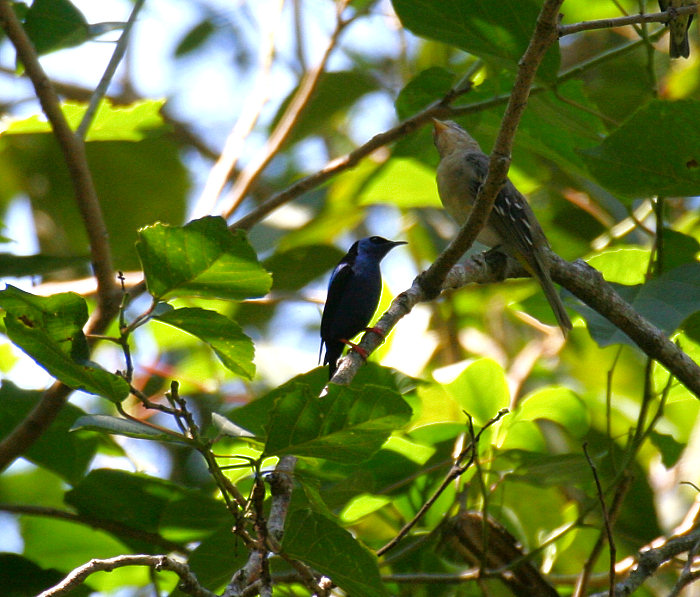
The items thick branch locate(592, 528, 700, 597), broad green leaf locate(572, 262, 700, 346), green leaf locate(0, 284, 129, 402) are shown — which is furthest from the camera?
broad green leaf locate(572, 262, 700, 346)

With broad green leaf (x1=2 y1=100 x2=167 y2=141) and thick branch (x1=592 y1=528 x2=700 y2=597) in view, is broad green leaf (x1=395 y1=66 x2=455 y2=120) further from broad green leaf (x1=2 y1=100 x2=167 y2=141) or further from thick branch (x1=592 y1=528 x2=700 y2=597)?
thick branch (x1=592 y1=528 x2=700 y2=597)

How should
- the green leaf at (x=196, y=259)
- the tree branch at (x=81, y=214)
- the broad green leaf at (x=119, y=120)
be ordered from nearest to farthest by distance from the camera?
1. the green leaf at (x=196, y=259)
2. the tree branch at (x=81, y=214)
3. the broad green leaf at (x=119, y=120)

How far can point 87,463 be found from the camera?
3.04 metres

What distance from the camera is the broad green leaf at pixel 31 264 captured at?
3.00 metres

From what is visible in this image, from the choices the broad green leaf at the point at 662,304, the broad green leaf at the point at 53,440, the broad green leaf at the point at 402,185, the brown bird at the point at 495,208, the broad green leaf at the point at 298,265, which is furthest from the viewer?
the broad green leaf at the point at 298,265

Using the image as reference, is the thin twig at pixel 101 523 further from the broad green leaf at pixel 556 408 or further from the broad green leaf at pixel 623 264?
the broad green leaf at pixel 623 264

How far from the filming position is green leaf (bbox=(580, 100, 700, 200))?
8.64ft

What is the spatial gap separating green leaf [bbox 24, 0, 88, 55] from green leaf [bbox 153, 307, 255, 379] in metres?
1.50

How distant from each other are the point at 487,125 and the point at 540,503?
170cm

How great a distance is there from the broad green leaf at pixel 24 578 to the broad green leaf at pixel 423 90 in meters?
2.12

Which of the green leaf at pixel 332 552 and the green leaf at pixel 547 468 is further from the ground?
the green leaf at pixel 547 468

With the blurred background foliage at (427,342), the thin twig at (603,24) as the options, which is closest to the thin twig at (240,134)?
the blurred background foliage at (427,342)

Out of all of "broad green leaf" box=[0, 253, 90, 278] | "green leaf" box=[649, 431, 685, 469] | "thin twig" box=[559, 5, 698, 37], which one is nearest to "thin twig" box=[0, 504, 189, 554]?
"broad green leaf" box=[0, 253, 90, 278]

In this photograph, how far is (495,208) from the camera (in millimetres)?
3863
